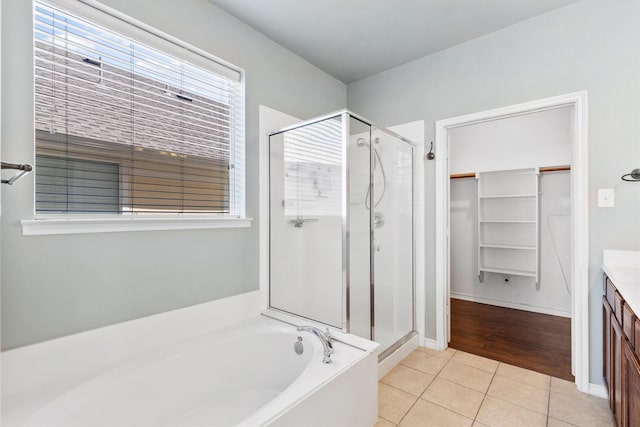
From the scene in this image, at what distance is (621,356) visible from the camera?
1.39 m

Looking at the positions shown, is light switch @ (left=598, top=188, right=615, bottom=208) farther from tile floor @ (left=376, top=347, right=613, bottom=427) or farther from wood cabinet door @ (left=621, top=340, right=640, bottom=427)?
tile floor @ (left=376, top=347, right=613, bottom=427)

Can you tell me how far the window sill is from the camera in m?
1.35

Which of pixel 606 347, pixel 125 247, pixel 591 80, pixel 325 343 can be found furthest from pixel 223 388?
pixel 591 80

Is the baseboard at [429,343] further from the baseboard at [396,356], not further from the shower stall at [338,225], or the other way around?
the shower stall at [338,225]

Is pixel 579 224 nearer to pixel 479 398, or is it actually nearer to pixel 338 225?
pixel 479 398

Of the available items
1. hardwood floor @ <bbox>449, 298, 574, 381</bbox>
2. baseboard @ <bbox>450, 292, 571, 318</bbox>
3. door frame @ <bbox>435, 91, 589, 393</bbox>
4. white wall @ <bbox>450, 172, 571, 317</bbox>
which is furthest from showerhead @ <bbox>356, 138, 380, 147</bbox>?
baseboard @ <bbox>450, 292, 571, 318</bbox>

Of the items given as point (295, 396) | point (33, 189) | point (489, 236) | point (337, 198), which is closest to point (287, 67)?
point (337, 198)

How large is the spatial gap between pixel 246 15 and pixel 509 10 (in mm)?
1830

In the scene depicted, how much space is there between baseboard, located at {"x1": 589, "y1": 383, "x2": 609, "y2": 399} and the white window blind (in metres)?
2.59

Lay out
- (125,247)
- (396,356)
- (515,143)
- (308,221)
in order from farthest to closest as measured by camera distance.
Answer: (515,143), (396,356), (308,221), (125,247)

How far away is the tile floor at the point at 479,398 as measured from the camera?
172cm

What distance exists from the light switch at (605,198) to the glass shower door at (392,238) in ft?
4.09

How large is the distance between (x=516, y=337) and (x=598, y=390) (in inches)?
35.6

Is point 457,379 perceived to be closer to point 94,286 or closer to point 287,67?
point 94,286
